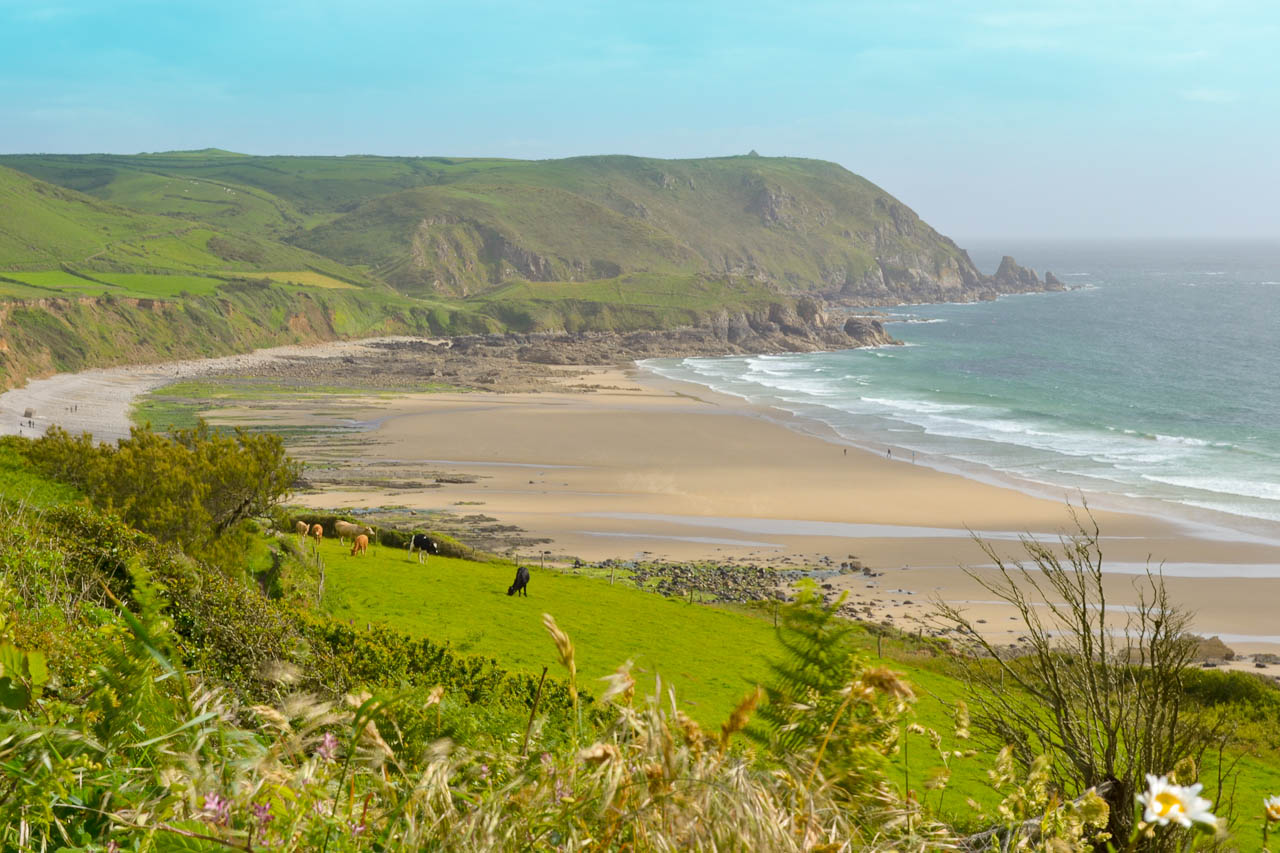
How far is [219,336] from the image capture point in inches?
4995

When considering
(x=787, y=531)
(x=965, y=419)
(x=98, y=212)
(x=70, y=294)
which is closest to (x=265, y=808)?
(x=787, y=531)

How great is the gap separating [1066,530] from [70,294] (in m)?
116

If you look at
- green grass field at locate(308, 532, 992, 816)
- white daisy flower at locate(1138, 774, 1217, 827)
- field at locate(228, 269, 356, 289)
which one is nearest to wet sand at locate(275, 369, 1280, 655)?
green grass field at locate(308, 532, 992, 816)

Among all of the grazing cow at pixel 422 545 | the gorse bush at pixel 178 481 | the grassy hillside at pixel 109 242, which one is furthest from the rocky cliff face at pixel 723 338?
the gorse bush at pixel 178 481

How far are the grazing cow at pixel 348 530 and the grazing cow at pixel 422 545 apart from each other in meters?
1.65

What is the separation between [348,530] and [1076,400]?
70358mm

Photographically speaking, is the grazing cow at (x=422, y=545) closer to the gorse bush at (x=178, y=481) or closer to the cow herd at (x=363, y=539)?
the cow herd at (x=363, y=539)

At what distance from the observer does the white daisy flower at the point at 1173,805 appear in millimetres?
2684

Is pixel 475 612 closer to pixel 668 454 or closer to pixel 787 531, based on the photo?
pixel 787 531

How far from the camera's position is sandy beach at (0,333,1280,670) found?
39.7 metres

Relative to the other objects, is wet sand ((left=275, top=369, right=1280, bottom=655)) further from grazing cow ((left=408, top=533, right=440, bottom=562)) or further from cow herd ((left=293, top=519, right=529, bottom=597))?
cow herd ((left=293, top=519, right=529, bottom=597))

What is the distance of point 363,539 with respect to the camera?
3200 centimetres

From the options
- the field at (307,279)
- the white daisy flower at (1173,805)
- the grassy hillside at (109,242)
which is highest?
the grassy hillside at (109,242)

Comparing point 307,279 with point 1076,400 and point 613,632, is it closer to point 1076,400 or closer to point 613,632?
point 1076,400
